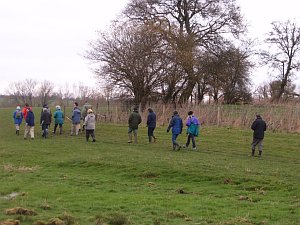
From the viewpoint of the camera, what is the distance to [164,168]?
1515 cm

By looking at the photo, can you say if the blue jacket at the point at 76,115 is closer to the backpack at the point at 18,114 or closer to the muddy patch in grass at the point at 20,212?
the backpack at the point at 18,114

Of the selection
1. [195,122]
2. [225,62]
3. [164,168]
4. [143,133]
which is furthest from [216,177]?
[225,62]

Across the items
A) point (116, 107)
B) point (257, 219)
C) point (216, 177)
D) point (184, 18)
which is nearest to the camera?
point (257, 219)

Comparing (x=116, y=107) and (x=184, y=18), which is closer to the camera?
(x=116, y=107)

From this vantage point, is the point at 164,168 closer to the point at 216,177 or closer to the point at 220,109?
the point at 216,177

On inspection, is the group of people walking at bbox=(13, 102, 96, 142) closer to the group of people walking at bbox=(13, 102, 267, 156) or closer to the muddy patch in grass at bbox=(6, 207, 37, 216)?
the group of people walking at bbox=(13, 102, 267, 156)

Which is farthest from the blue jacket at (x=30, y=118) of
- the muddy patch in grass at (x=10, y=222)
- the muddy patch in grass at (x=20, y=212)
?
the muddy patch in grass at (x=10, y=222)

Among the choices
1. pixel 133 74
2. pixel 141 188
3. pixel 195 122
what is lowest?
pixel 141 188

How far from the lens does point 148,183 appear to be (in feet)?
43.7

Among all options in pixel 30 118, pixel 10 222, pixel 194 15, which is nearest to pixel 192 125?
pixel 30 118

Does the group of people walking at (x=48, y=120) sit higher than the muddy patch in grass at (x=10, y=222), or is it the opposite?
the group of people walking at (x=48, y=120)

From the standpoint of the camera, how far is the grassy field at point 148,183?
893cm

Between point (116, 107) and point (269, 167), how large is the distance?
2313 cm

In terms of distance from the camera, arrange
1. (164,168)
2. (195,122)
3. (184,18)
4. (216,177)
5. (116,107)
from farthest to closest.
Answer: (184,18), (116,107), (195,122), (164,168), (216,177)
